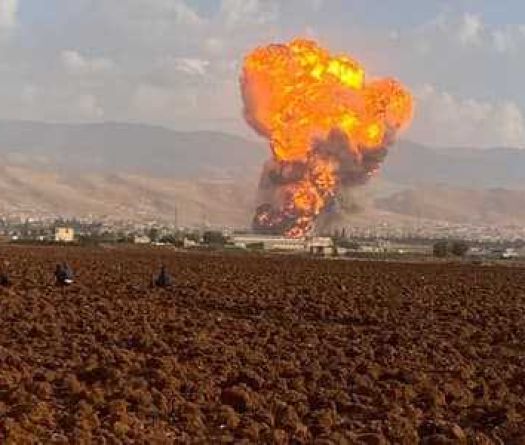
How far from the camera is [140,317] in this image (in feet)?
90.0

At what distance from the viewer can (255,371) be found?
Answer: 59.4ft

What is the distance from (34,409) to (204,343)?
8.01 m

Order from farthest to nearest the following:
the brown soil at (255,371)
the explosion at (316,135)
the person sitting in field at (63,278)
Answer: the explosion at (316,135)
the person sitting in field at (63,278)
the brown soil at (255,371)

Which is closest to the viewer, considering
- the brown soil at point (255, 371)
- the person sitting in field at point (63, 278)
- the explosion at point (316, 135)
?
the brown soil at point (255, 371)

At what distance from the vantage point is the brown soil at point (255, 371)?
1359 centimetres

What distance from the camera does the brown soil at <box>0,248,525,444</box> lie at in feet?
44.6

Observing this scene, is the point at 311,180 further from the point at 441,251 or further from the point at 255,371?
the point at 255,371

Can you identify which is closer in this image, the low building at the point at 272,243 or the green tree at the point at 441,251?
the green tree at the point at 441,251

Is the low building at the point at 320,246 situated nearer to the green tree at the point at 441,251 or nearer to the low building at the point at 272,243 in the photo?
the low building at the point at 272,243

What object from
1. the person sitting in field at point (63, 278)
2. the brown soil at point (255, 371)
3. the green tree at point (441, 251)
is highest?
the green tree at point (441, 251)

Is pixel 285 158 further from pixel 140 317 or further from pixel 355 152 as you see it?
pixel 140 317

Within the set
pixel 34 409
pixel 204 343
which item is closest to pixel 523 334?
pixel 204 343

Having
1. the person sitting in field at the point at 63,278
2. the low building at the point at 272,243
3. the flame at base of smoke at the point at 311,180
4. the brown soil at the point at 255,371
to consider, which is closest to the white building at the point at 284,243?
the low building at the point at 272,243

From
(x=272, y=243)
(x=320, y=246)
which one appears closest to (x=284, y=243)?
(x=272, y=243)
